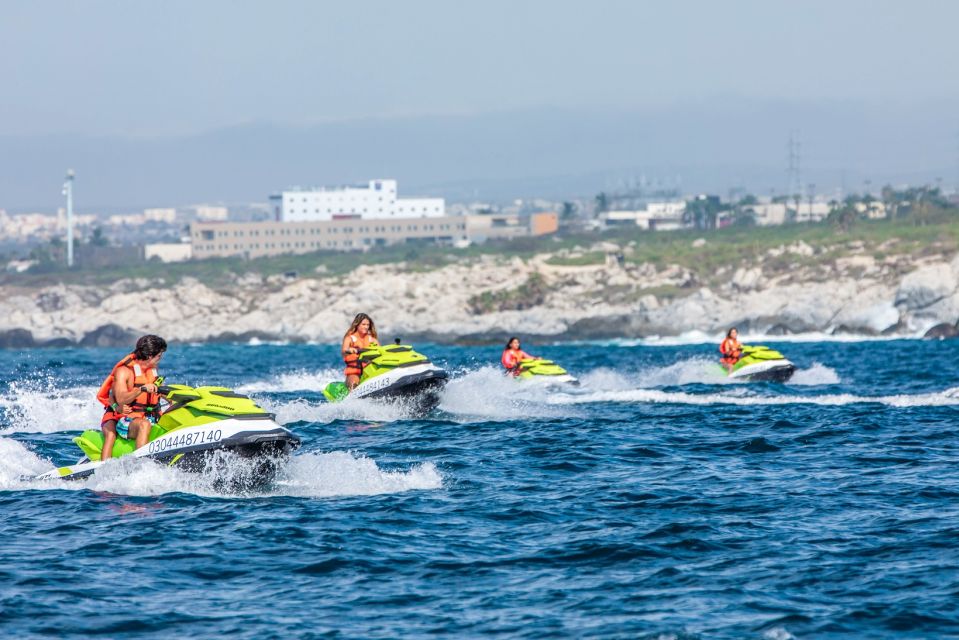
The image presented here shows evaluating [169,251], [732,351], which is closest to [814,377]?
[732,351]

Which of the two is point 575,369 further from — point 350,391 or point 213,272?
point 213,272

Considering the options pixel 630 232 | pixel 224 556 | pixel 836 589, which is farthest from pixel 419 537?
pixel 630 232

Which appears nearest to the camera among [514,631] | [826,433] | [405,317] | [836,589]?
[514,631]

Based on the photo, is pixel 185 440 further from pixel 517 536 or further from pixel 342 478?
pixel 517 536

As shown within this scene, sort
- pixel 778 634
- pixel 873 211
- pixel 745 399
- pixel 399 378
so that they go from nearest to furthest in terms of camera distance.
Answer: pixel 778 634 < pixel 399 378 < pixel 745 399 < pixel 873 211

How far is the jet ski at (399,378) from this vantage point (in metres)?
27.2

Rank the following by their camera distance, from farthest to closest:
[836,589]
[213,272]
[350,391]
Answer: [213,272] → [350,391] → [836,589]

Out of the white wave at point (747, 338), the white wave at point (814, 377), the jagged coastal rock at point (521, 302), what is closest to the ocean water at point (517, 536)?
the white wave at point (814, 377)

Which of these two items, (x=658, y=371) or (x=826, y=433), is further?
(x=658, y=371)

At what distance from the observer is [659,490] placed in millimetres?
18156

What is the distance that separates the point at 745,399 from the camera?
104ft

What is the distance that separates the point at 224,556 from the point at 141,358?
400cm

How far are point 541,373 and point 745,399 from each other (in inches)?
243

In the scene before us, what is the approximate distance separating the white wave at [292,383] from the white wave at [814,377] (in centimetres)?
1401
